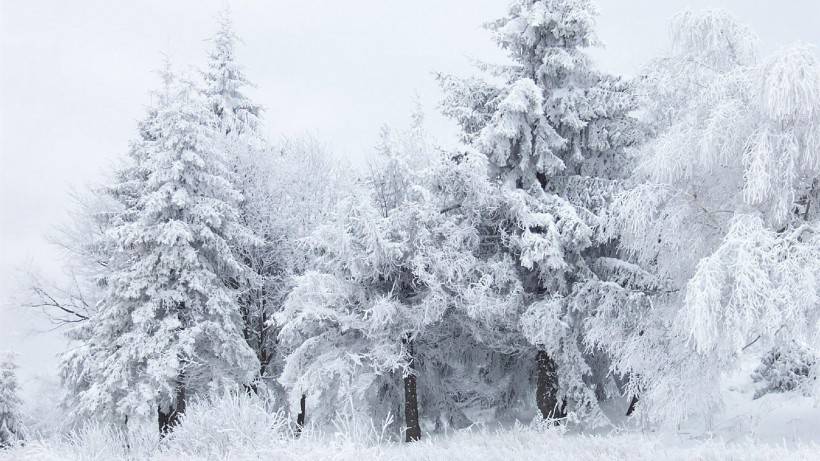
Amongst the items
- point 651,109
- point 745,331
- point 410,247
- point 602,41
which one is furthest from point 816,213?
point 410,247

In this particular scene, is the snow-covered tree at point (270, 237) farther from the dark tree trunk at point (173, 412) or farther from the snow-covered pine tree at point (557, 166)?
the snow-covered pine tree at point (557, 166)

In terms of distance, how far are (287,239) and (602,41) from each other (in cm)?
1070

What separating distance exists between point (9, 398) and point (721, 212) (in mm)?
24155

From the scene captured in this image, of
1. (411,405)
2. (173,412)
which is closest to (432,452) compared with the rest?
(411,405)

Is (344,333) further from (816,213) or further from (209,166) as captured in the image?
(816,213)

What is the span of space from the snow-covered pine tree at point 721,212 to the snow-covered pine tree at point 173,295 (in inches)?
402

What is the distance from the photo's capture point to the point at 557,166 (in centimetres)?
1425

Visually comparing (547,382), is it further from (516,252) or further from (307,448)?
(307,448)

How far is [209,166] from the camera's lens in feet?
56.0

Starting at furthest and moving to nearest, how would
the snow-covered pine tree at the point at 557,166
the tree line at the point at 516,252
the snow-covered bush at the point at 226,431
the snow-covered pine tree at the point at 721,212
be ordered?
the snow-covered pine tree at the point at 557,166 < the tree line at the point at 516,252 < the snow-covered pine tree at the point at 721,212 < the snow-covered bush at the point at 226,431

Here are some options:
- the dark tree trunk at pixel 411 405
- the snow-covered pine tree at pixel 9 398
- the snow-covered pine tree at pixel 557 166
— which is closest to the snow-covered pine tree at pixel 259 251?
the dark tree trunk at pixel 411 405

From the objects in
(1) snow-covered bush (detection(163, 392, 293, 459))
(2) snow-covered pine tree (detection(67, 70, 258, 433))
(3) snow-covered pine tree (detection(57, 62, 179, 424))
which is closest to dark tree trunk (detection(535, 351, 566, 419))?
(2) snow-covered pine tree (detection(67, 70, 258, 433))

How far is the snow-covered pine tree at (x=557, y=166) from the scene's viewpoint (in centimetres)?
1322

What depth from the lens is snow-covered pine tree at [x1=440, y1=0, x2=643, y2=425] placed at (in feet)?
43.4
